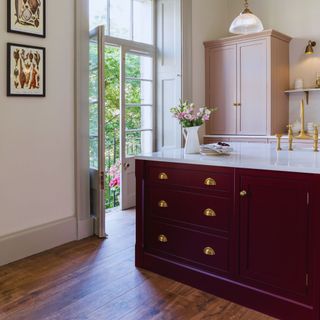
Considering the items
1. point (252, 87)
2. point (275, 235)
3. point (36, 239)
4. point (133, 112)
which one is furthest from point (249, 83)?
point (36, 239)

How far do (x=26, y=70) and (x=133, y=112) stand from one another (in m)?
1.98

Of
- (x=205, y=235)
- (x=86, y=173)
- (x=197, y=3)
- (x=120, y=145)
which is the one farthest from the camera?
(x=197, y=3)

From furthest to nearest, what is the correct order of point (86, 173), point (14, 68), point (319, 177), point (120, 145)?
point (120, 145)
point (86, 173)
point (14, 68)
point (319, 177)

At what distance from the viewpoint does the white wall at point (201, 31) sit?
17.2 feet

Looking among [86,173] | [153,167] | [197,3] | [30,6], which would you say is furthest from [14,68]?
[197,3]

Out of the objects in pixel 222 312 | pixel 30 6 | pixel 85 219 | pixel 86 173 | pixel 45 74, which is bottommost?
pixel 222 312

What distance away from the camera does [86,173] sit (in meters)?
3.77

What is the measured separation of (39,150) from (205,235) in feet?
5.67

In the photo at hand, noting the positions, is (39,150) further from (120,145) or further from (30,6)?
(120,145)

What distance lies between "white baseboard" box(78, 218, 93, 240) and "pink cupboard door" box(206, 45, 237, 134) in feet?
8.04

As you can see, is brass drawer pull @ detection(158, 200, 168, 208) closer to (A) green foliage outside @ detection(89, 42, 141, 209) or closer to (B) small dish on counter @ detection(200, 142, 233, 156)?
(B) small dish on counter @ detection(200, 142, 233, 156)

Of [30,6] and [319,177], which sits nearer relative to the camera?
[319,177]

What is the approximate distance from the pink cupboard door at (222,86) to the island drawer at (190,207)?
266 centimetres

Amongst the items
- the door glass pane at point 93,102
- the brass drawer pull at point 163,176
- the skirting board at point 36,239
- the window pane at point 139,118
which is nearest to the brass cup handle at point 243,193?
the brass drawer pull at point 163,176
